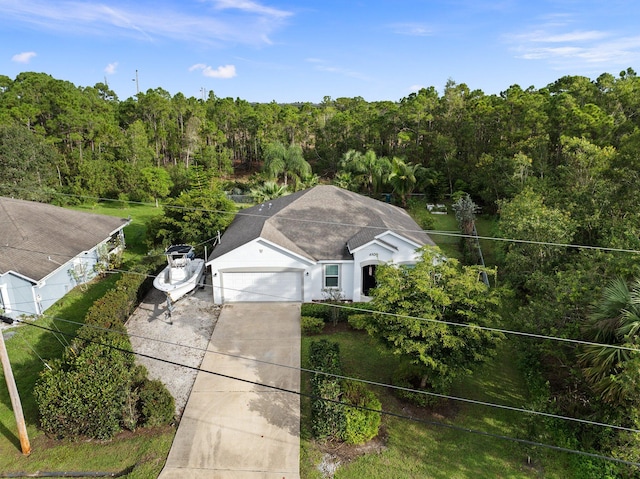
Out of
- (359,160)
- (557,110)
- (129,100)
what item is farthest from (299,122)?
(557,110)

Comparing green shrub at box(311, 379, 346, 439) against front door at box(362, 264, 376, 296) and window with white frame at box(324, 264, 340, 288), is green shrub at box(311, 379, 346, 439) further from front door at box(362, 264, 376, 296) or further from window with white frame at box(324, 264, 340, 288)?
front door at box(362, 264, 376, 296)

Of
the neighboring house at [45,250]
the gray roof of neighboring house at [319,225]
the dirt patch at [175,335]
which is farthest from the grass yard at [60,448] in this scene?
the gray roof of neighboring house at [319,225]

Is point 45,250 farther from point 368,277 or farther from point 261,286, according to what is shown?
point 368,277

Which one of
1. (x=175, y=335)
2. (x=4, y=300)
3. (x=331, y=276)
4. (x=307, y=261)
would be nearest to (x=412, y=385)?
(x=331, y=276)

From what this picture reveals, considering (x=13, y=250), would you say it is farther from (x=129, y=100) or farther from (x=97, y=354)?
(x=129, y=100)

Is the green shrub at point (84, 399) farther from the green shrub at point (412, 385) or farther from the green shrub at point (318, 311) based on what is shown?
the green shrub at point (412, 385)

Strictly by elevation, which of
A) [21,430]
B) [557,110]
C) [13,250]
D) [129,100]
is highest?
[129,100]
